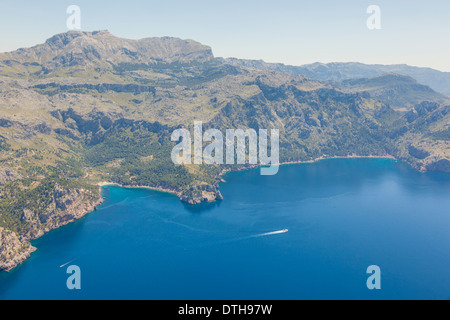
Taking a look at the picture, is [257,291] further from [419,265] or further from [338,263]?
[419,265]

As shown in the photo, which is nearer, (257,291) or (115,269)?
(257,291)
